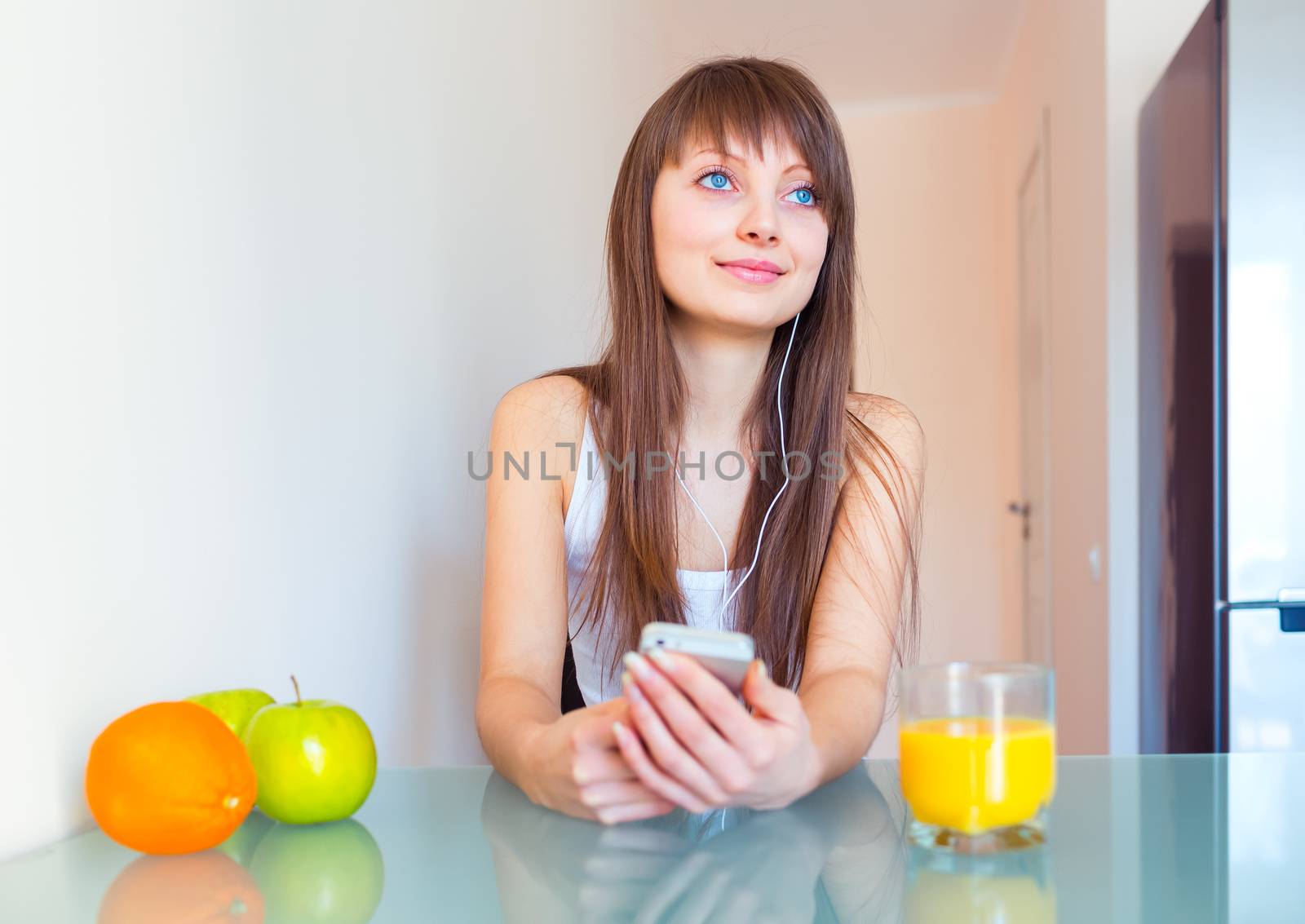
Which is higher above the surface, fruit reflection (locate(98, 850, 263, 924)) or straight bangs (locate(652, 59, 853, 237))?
straight bangs (locate(652, 59, 853, 237))

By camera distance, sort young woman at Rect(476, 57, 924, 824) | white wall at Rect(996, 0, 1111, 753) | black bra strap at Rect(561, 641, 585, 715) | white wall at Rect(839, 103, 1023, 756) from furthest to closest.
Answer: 1. white wall at Rect(839, 103, 1023, 756)
2. white wall at Rect(996, 0, 1111, 753)
3. black bra strap at Rect(561, 641, 585, 715)
4. young woman at Rect(476, 57, 924, 824)

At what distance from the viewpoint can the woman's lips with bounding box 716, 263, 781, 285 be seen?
1.24 meters

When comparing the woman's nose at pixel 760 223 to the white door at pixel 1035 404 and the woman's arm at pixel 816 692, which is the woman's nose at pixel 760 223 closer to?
the woman's arm at pixel 816 692

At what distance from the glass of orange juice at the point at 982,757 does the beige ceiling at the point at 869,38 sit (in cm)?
293

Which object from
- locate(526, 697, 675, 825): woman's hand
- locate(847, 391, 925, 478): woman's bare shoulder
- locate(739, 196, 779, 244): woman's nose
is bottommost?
locate(526, 697, 675, 825): woman's hand

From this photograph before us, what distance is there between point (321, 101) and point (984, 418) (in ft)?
12.7

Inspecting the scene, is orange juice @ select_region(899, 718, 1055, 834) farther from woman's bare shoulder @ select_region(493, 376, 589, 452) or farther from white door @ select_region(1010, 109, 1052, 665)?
white door @ select_region(1010, 109, 1052, 665)

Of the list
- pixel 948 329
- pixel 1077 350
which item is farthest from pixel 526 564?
pixel 948 329

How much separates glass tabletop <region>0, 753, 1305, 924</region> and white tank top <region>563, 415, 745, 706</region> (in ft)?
1.58

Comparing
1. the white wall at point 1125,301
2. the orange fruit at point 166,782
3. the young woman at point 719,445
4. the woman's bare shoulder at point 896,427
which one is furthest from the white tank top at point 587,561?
the white wall at point 1125,301

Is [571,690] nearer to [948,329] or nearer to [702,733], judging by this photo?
[702,733]

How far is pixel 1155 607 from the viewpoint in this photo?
216 cm

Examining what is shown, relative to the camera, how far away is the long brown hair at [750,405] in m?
1.25

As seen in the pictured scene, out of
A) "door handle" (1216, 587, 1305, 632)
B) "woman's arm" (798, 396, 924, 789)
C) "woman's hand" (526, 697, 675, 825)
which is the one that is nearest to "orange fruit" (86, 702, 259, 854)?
"woman's hand" (526, 697, 675, 825)
